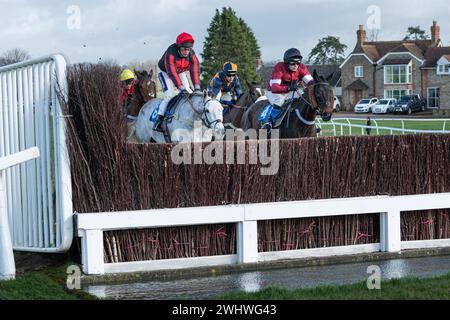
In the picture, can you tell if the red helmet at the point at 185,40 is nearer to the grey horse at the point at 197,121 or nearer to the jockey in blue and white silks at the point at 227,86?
the grey horse at the point at 197,121

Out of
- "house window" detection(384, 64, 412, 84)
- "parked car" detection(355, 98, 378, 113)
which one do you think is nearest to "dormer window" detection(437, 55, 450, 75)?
"house window" detection(384, 64, 412, 84)

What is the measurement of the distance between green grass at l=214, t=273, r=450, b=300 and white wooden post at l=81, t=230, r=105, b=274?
1.89 m

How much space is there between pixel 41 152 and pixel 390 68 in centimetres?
8203

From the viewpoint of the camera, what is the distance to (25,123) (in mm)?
9477

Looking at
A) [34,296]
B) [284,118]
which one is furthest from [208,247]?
[284,118]

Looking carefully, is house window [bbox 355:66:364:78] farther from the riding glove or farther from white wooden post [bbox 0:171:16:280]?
white wooden post [bbox 0:171:16:280]

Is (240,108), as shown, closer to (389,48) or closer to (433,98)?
(433,98)

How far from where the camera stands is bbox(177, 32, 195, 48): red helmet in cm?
1338

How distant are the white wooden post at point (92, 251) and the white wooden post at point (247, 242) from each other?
156 cm

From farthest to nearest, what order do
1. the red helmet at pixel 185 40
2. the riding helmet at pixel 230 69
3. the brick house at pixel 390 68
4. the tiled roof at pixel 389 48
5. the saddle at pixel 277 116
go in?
the tiled roof at pixel 389 48 < the brick house at pixel 390 68 < the riding helmet at pixel 230 69 < the saddle at pixel 277 116 < the red helmet at pixel 185 40

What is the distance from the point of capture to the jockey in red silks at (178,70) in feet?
44.7

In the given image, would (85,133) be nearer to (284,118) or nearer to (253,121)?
(284,118)

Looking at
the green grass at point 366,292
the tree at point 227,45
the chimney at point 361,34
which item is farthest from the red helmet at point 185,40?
the chimney at point 361,34

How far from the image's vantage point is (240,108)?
674 inches
